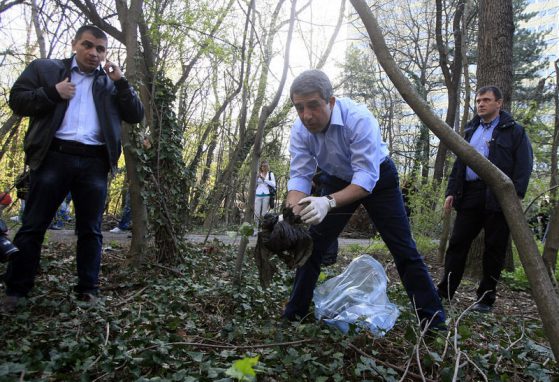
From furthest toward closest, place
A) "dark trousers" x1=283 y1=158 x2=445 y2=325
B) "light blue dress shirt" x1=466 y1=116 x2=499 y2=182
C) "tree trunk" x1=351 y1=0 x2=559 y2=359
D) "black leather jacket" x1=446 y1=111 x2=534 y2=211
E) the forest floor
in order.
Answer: "light blue dress shirt" x1=466 y1=116 x2=499 y2=182, "black leather jacket" x1=446 y1=111 x2=534 y2=211, "dark trousers" x1=283 y1=158 x2=445 y2=325, the forest floor, "tree trunk" x1=351 y1=0 x2=559 y2=359

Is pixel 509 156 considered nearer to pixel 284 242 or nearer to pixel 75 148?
pixel 284 242

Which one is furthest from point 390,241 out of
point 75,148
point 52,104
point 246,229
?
point 52,104

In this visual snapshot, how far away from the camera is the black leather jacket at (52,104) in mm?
3117

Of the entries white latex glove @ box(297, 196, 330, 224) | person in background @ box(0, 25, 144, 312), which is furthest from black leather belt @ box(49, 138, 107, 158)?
white latex glove @ box(297, 196, 330, 224)

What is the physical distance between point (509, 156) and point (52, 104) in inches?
149

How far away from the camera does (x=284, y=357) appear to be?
2340 mm

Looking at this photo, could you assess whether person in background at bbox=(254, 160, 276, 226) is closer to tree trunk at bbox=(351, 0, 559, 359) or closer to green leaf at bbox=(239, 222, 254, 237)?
A: green leaf at bbox=(239, 222, 254, 237)

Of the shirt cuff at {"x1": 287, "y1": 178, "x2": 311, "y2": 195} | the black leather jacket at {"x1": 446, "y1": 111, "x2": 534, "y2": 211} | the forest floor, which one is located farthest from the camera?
the black leather jacket at {"x1": 446, "y1": 111, "x2": 534, "y2": 211}

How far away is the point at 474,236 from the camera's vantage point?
13.4ft

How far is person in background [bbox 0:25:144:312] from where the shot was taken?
10.2ft

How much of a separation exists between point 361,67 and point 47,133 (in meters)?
18.6

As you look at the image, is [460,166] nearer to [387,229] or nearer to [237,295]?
[387,229]

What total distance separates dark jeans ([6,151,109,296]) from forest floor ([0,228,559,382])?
0.20 metres

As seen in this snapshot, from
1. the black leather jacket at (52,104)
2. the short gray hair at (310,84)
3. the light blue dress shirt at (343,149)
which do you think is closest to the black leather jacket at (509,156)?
the light blue dress shirt at (343,149)
